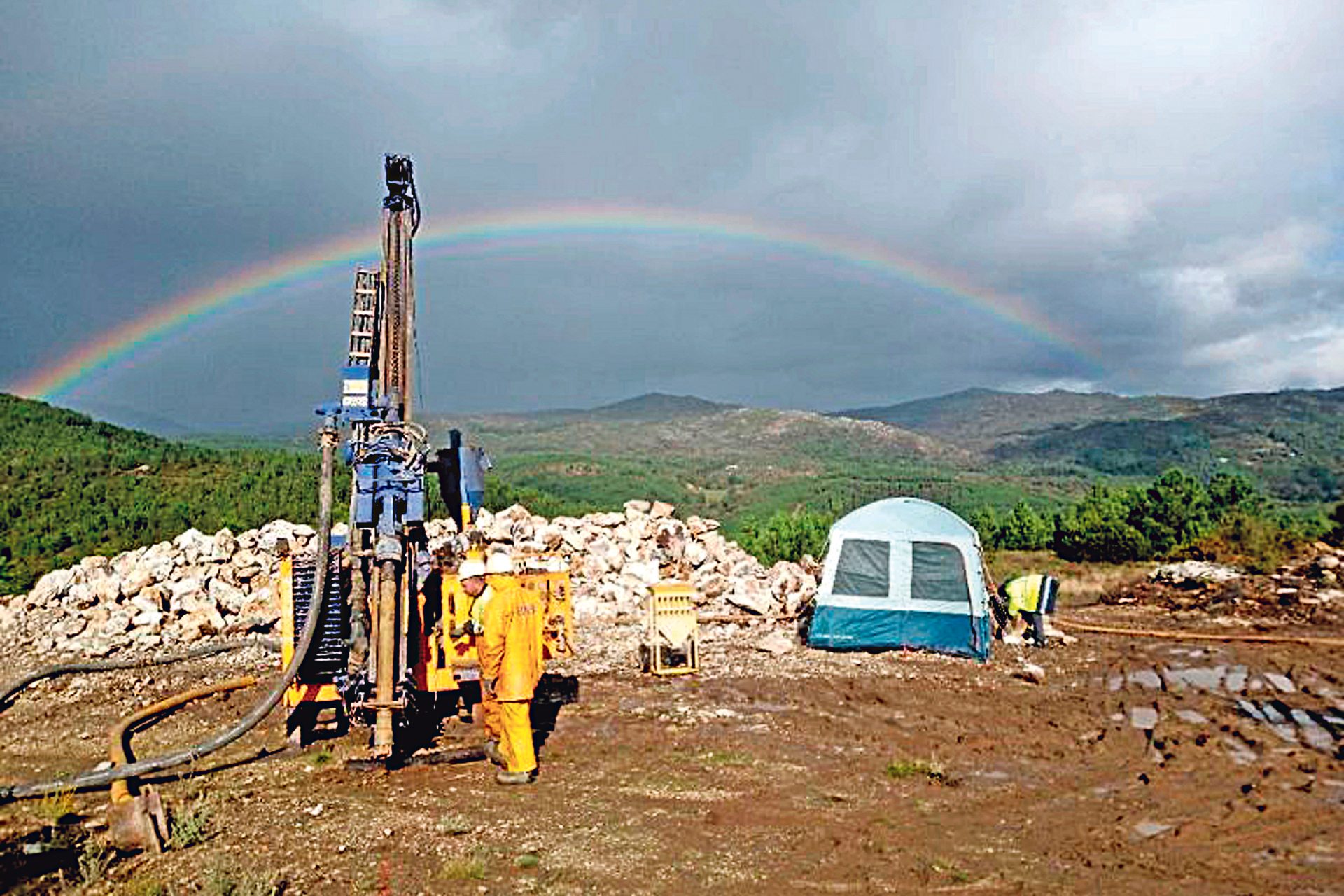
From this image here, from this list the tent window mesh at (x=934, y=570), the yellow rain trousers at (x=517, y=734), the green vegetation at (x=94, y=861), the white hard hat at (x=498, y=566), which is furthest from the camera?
the tent window mesh at (x=934, y=570)

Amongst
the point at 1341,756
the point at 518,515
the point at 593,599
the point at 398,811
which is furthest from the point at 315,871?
the point at 518,515

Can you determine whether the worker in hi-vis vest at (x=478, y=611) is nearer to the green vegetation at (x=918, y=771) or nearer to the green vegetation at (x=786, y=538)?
the green vegetation at (x=918, y=771)

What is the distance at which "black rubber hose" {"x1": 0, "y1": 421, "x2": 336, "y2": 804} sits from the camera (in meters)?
7.32

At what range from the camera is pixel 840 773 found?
8.20 meters

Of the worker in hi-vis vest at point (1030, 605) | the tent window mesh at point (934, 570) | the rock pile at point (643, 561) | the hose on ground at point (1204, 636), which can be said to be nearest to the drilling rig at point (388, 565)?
the tent window mesh at point (934, 570)

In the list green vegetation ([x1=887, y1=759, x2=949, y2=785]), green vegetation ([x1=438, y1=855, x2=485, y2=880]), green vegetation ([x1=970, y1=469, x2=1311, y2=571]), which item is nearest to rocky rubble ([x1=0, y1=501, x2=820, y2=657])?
green vegetation ([x1=887, y1=759, x2=949, y2=785])

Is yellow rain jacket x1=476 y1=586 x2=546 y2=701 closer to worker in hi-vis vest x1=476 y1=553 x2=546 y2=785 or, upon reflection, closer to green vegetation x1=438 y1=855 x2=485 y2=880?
worker in hi-vis vest x1=476 y1=553 x2=546 y2=785

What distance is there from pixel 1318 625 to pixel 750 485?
3446 inches

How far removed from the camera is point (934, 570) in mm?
13836

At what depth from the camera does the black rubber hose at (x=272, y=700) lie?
7320 mm

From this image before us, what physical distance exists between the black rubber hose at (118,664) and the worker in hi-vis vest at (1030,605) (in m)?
11.1

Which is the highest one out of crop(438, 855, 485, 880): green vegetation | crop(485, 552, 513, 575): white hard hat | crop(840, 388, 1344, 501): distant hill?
crop(840, 388, 1344, 501): distant hill

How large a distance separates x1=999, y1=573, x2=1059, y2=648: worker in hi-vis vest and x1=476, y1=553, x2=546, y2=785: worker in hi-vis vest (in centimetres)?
928

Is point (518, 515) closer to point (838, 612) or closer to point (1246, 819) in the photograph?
point (838, 612)
